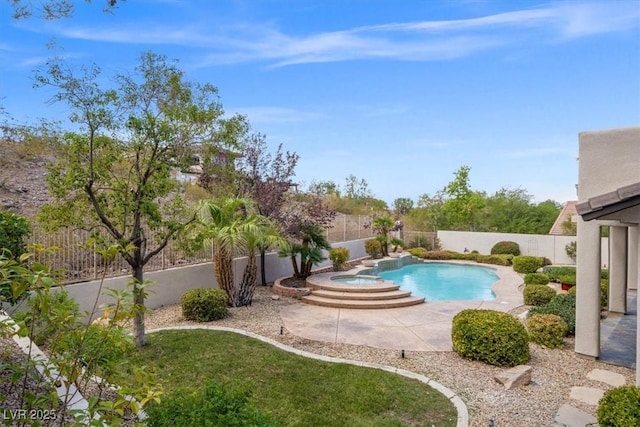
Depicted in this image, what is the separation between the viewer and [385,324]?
408 inches

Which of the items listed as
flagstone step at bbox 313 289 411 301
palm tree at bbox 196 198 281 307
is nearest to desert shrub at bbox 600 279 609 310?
flagstone step at bbox 313 289 411 301

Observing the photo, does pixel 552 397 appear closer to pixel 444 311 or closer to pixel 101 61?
pixel 444 311

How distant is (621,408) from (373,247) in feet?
65.1

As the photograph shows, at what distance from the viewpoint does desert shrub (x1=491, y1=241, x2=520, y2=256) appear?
2594 centimetres

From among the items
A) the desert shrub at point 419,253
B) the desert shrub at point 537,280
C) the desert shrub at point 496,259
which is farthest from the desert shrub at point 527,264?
the desert shrub at point 419,253

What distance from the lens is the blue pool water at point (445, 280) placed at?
16.2 meters

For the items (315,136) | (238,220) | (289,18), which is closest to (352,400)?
(238,220)

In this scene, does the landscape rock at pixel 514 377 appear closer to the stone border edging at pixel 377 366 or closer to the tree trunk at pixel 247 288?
the stone border edging at pixel 377 366

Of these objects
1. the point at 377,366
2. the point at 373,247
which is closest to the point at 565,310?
the point at 377,366

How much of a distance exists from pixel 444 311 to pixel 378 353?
4.84 m

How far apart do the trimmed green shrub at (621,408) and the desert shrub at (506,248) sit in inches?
907

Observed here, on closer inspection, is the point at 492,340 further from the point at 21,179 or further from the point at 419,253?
the point at 21,179

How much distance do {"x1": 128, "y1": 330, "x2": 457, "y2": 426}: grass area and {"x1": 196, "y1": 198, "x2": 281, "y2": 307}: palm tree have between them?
3082 mm

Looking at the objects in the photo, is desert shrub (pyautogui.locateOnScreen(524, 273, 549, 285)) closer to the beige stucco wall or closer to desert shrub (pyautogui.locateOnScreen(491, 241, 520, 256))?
the beige stucco wall
